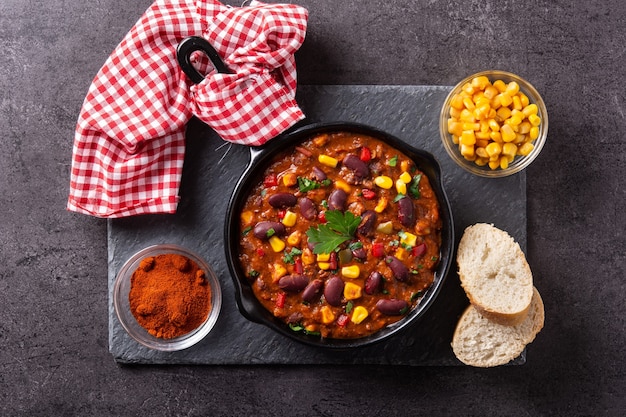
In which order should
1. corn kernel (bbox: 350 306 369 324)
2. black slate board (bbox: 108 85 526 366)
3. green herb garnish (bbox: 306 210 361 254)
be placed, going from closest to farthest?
1. green herb garnish (bbox: 306 210 361 254)
2. corn kernel (bbox: 350 306 369 324)
3. black slate board (bbox: 108 85 526 366)

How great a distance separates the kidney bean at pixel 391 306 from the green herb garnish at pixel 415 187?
0.66m

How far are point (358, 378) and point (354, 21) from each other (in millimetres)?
2492

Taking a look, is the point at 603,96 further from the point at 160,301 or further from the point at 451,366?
the point at 160,301

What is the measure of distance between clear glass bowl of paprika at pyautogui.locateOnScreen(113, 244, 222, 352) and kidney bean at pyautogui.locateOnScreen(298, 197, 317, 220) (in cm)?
78

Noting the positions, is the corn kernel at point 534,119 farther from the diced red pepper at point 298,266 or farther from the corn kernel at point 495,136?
the diced red pepper at point 298,266

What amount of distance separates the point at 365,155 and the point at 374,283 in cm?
79

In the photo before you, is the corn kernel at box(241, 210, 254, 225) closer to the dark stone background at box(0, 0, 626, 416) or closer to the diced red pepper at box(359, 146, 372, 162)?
the diced red pepper at box(359, 146, 372, 162)

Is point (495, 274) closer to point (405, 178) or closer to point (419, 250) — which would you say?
point (419, 250)

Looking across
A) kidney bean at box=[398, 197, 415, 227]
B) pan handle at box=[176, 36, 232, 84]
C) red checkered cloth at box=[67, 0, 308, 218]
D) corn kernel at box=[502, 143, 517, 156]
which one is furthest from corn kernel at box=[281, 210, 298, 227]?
corn kernel at box=[502, 143, 517, 156]

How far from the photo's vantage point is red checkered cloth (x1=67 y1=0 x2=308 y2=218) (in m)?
3.97

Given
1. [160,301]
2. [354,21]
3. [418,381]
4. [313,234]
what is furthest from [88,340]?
[354,21]

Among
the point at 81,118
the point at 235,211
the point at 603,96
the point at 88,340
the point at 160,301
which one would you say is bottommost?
the point at 88,340

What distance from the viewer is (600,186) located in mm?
4344

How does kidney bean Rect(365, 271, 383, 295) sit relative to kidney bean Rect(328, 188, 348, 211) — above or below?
below
